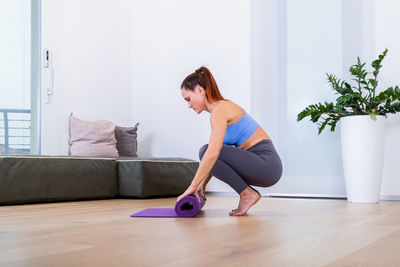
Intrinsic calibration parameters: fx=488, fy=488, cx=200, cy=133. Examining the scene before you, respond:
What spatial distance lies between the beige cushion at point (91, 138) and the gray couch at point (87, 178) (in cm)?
38

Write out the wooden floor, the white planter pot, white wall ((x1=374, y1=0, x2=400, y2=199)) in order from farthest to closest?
1. white wall ((x1=374, y1=0, x2=400, y2=199))
2. the white planter pot
3. the wooden floor

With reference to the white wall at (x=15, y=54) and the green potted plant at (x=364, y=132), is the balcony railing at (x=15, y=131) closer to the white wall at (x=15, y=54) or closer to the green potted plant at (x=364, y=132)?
the white wall at (x=15, y=54)

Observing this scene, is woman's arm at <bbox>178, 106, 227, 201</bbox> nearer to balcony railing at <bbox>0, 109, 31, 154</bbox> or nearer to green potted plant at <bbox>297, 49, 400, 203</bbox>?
green potted plant at <bbox>297, 49, 400, 203</bbox>

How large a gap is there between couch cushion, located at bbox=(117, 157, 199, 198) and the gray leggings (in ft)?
4.83

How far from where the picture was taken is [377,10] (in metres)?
3.86

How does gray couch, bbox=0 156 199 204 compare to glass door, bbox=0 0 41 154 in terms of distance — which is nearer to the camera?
gray couch, bbox=0 156 199 204

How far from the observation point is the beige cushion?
14.1 feet

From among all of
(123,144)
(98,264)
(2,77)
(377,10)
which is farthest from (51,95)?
(98,264)

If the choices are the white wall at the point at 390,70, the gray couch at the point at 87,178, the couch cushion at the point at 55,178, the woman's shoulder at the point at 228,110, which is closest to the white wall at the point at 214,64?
the white wall at the point at 390,70

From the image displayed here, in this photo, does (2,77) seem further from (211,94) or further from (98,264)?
(98,264)

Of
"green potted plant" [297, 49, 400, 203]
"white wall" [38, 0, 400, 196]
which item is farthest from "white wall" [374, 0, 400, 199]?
"green potted plant" [297, 49, 400, 203]

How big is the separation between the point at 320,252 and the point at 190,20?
3764mm

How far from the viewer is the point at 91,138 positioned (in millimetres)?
4328

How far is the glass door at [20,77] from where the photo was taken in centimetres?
409
